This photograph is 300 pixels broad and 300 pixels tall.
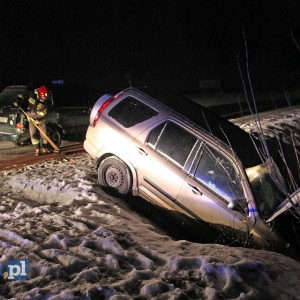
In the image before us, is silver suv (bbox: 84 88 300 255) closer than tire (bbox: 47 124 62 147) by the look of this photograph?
Yes

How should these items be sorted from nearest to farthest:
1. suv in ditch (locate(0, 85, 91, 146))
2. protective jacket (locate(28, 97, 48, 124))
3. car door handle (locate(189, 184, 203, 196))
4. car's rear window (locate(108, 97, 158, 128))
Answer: car door handle (locate(189, 184, 203, 196)) < car's rear window (locate(108, 97, 158, 128)) < protective jacket (locate(28, 97, 48, 124)) < suv in ditch (locate(0, 85, 91, 146))

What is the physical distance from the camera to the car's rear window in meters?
6.32

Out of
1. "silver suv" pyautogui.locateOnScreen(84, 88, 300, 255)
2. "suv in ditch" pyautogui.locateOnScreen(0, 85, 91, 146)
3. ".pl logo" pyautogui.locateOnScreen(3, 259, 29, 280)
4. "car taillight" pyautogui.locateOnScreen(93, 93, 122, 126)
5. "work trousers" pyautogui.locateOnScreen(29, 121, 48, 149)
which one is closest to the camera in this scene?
".pl logo" pyautogui.locateOnScreen(3, 259, 29, 280)

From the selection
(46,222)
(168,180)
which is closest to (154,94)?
(168,180)

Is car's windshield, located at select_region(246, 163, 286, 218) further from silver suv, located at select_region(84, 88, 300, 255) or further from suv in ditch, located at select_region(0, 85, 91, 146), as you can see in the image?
suv in ditch, located at select_region(0, 85, 91, 146)

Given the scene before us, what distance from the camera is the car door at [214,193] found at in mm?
5316

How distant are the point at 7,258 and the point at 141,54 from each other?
33.6 meters

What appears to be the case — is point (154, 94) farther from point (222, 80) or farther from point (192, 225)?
point (222, 80)

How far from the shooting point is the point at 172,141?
19.6 feet

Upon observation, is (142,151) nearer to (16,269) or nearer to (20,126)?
(16,269)

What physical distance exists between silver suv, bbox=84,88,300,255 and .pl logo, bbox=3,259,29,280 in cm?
250

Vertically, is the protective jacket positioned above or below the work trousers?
above

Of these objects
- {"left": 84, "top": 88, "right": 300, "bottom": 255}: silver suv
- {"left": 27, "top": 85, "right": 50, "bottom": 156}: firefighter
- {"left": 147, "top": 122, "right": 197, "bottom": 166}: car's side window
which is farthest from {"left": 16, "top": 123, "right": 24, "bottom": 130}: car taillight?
{"left": 147, "top": 122, "right": 197, "bottom": 166}: car's side window

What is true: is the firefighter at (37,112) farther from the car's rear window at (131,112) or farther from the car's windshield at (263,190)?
the car's windshield at (263,190)
